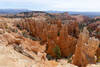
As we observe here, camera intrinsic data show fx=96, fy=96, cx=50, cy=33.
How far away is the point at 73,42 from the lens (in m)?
17.8

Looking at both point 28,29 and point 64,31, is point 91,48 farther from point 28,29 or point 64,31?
point 28,29

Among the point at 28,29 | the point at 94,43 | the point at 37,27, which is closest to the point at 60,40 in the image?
the point at 94,43

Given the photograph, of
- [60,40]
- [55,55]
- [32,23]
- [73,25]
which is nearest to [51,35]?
[60,40]

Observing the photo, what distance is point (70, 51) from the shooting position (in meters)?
17.8

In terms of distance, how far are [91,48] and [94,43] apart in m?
0.70

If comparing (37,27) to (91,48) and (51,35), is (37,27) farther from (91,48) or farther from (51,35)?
(91,48)

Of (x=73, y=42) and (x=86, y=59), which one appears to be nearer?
(x=86, y=59)

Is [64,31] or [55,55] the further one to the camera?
[64,31]

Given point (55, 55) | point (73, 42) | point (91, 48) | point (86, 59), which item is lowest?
point (55, 55)

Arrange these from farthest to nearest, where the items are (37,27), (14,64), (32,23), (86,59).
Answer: (32,23) < (37,27) < (86,59) < (14,64)

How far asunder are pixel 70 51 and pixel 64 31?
389 centimetres

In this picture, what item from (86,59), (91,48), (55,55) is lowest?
(55,55)

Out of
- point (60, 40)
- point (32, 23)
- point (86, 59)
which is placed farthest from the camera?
point (32, 23)

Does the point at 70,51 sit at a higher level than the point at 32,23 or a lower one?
lower
